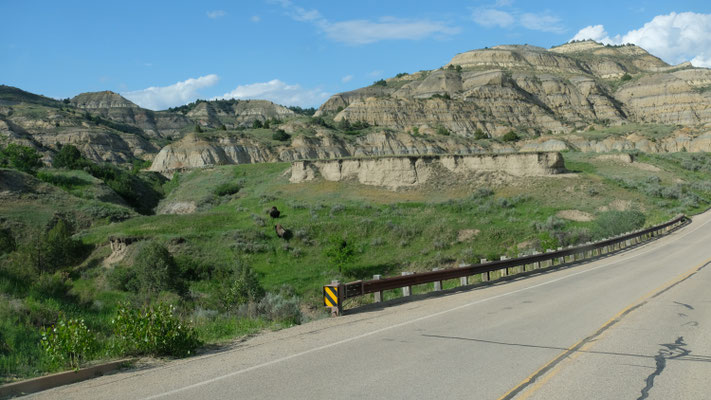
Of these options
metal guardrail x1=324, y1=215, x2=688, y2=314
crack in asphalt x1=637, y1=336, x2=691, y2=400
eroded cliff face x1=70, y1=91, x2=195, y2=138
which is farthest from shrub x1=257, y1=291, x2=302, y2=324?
eroded cliff face x1=70, y1=91, x2=195, y2=138

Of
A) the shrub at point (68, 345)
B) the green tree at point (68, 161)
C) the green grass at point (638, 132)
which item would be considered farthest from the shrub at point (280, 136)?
the shrub at point (68, 345)

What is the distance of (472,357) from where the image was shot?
789cm

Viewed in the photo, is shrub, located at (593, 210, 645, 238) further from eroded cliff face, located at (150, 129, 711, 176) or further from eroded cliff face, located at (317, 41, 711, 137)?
eroded cliff face, located at (317, 41, 711, 137)

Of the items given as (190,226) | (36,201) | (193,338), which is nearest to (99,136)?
(36,201)

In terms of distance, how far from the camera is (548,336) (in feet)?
30.3

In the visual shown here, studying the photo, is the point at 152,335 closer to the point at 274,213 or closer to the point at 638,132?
the point at 274,213

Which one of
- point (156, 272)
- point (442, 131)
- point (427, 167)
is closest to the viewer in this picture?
point (156, 272)

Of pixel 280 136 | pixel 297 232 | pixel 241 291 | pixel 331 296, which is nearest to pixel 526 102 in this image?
pixel 280 136

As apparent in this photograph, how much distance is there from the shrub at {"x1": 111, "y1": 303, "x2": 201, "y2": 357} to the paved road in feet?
1.64

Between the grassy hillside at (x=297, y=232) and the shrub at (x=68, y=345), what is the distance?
2.70 metres

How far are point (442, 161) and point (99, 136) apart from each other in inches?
3449

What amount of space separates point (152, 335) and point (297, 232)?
29404mm

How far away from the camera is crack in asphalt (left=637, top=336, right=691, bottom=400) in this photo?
21.0 feet

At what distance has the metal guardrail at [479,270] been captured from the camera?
13.0 m
